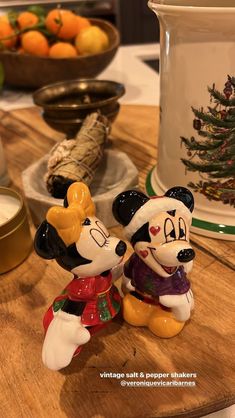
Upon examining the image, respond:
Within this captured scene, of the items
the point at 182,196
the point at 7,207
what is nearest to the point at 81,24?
the point at 7,207

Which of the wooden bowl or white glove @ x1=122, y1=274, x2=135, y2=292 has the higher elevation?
the wooden bowl

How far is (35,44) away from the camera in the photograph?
977 mm

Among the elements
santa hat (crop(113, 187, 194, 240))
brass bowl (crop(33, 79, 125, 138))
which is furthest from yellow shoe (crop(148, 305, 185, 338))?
brass bowl (crop(33, 79, 125, 138))

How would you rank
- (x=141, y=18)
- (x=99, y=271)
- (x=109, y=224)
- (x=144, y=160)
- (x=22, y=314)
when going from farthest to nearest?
(x=141, y=18)
(x=144, y=160)
(x=109, y=224)
(x=22, y=314)
(x=99, y=271)

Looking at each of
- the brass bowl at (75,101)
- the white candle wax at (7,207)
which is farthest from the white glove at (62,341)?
the brass bowl at (75,101)

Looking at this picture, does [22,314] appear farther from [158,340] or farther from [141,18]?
[141,18]

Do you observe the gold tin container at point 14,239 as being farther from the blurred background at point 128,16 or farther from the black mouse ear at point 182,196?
the blurred background at point 128,16

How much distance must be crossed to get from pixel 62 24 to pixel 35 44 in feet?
0.28

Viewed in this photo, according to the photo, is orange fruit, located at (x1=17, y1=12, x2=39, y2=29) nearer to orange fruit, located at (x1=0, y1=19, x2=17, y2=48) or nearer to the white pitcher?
orange fruit, located at (x1=0, y1=19, x2=17, y2=48)

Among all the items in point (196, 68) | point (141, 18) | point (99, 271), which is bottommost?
point (141, 18)

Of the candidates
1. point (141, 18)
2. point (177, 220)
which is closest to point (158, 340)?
point (177, 220)

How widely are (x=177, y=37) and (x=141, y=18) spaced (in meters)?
2.00

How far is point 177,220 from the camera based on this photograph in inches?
15.4

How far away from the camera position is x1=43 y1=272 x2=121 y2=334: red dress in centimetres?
40
